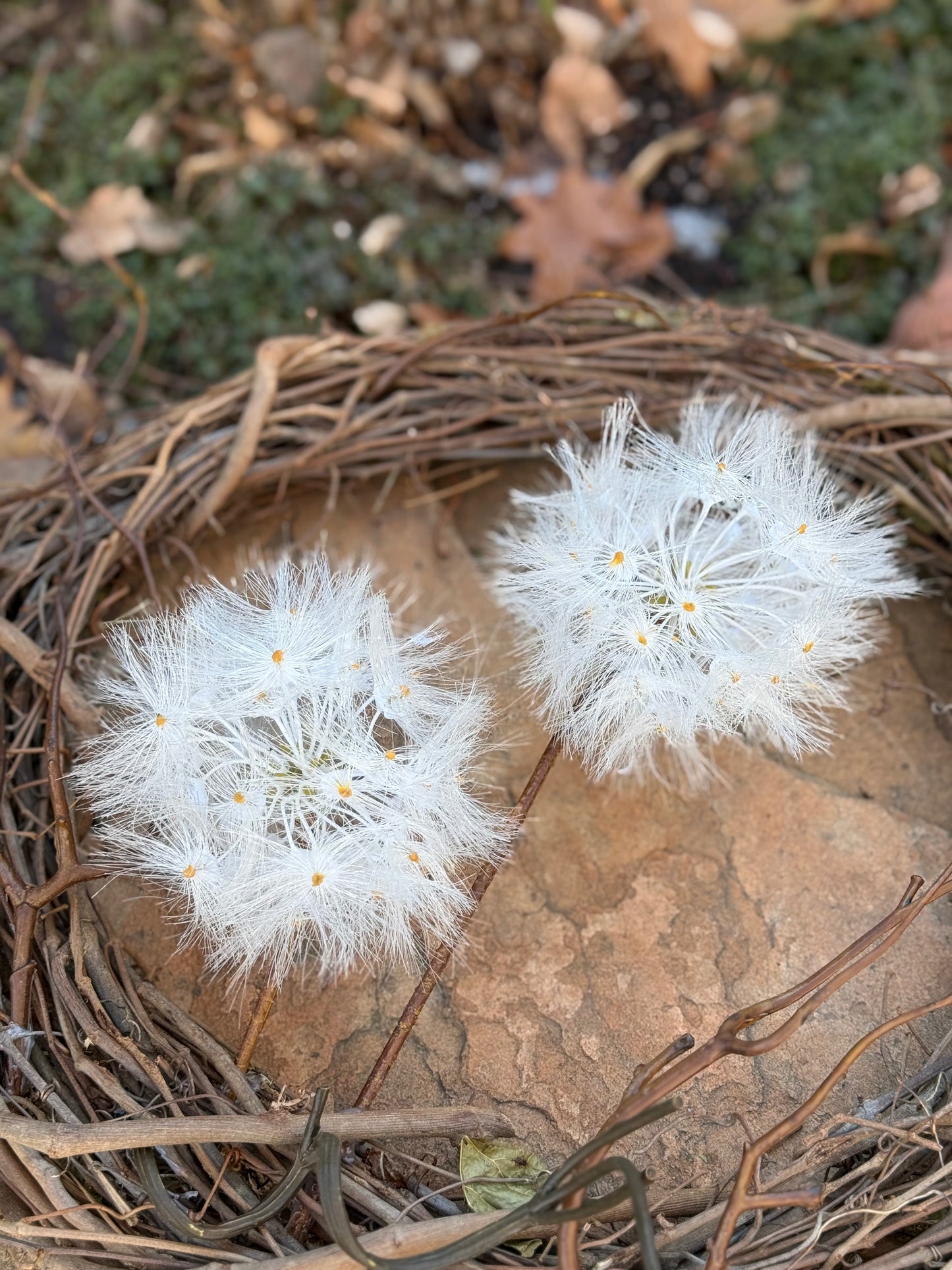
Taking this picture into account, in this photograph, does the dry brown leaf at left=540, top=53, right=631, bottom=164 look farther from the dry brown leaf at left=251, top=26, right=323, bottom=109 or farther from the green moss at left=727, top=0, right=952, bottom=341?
the dry brown leaf at left=251, top=26, right=323, bottom=109

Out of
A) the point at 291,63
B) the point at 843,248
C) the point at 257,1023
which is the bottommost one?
the point at 257,1023

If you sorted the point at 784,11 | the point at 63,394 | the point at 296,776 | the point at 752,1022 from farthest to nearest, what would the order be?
the point at 784,11 → the point at 63,394 → the point at 296,776 → the point at 752,1022

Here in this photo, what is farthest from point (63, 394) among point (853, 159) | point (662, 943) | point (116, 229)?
point (853, 159)

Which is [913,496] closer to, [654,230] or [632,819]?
[632,819]

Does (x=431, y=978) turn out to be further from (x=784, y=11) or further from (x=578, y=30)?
(x=784, y=11)

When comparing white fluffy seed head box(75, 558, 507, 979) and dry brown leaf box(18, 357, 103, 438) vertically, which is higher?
dry brown leaf box(18, 357, 103, 438)

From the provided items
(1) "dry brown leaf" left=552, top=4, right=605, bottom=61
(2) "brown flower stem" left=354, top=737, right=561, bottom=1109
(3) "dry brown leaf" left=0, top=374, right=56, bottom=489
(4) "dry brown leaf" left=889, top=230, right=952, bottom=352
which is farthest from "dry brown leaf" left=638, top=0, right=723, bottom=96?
(2) "brown flower stem" left=354, top=737, right=561, bottom=1109

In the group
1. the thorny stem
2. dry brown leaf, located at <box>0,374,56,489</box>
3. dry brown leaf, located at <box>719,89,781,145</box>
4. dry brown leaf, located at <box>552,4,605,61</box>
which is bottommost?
the thorny stem

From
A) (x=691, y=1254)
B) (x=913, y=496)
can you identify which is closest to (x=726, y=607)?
(x=913, y=496)
